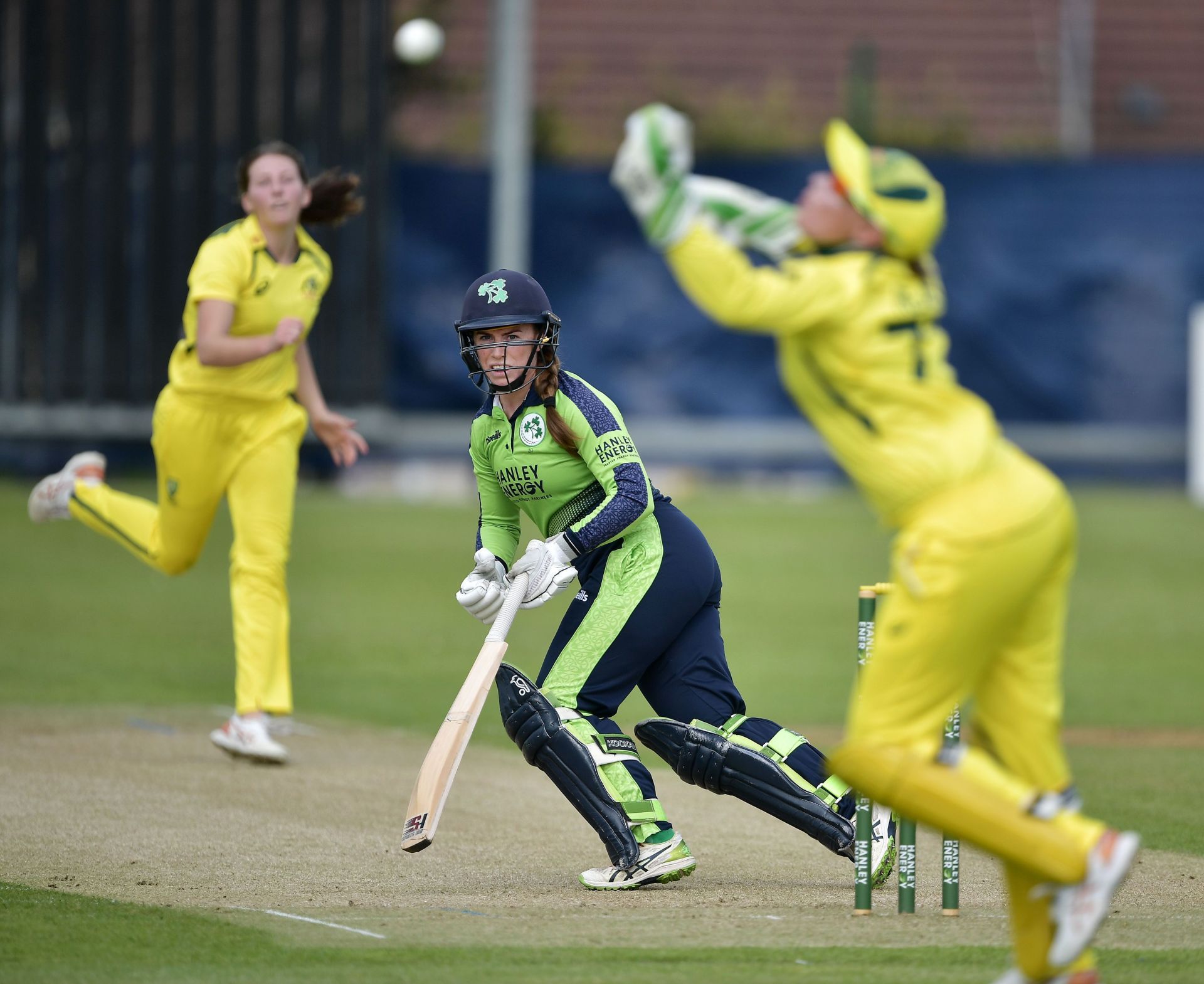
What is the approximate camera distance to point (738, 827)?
6.42m

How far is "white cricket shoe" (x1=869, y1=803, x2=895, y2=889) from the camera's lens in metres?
5.27

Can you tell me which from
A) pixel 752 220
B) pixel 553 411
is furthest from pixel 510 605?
pixel 752 220

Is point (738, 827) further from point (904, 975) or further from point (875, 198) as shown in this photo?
point (875, 198)

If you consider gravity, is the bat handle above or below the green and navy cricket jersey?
below

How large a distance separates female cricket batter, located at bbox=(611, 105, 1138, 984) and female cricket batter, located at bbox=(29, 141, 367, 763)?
3480 mm

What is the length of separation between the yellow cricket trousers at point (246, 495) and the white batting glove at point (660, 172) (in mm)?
3726

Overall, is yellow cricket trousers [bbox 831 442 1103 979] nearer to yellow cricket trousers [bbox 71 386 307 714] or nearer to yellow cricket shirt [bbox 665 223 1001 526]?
yellow cricket shirt [bbox 665 223 1001 526]

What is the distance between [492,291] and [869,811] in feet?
5.81

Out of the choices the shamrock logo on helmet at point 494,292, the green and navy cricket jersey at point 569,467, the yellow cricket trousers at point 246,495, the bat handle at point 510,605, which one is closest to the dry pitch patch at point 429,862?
the yellow cricket trousers at point 246,495

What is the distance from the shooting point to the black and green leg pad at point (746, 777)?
530 cm

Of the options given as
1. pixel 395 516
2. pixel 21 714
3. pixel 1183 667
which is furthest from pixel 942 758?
pixel 395 516

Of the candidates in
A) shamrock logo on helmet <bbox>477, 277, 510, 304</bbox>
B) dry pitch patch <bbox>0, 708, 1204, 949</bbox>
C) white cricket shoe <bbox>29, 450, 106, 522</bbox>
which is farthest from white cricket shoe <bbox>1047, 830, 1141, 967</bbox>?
white cricket shoe <bbox>29, 450, 106, 522</bbox>

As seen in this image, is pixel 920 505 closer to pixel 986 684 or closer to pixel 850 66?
pixel 986 684

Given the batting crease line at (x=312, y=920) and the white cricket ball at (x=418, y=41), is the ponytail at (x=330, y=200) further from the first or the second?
the white cricket ball at (x=418, y=41)
